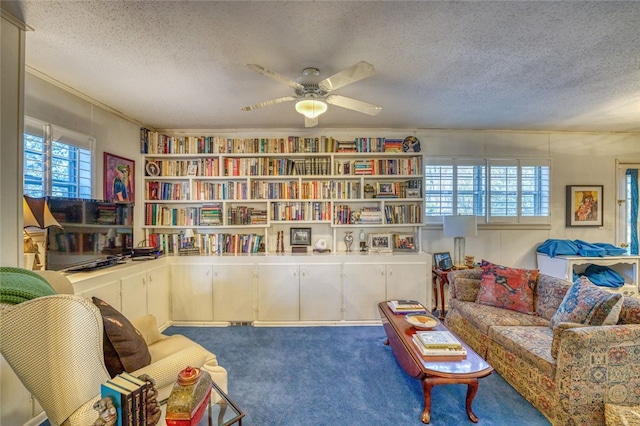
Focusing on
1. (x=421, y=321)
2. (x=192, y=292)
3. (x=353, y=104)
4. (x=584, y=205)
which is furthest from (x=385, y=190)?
(x=584, y=205)

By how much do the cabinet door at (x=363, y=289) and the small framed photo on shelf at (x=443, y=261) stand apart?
82 cm

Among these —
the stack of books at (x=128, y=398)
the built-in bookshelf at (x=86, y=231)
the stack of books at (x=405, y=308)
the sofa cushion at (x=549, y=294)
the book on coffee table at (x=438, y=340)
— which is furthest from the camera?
the stack of books at (x=405, y=308)

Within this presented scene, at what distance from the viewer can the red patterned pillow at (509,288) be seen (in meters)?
2.57

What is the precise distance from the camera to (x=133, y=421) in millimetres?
1033

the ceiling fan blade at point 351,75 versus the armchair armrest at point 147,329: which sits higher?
the ceiling fan blade at point 351,75

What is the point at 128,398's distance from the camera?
102 centimetres

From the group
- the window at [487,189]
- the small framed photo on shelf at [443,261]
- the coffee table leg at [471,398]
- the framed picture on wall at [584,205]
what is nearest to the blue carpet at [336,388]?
the coffee table leg at [471,398]

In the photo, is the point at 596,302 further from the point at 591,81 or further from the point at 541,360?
the point at 591,81

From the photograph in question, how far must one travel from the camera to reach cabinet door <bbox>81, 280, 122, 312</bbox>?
7.40 feet

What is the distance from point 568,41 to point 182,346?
10.9 ft

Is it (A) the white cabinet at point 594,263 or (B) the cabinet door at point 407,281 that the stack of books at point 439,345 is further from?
(A) the white cabinet at point 594,263

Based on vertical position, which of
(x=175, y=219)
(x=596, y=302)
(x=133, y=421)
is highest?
(x=175, y=219)

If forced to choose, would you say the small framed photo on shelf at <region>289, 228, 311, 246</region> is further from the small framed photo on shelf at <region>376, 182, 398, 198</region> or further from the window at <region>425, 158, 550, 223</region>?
the window at <region>425, 158, 550, 223</region>

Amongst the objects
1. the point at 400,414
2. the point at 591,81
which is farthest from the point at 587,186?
the point at 400,414
